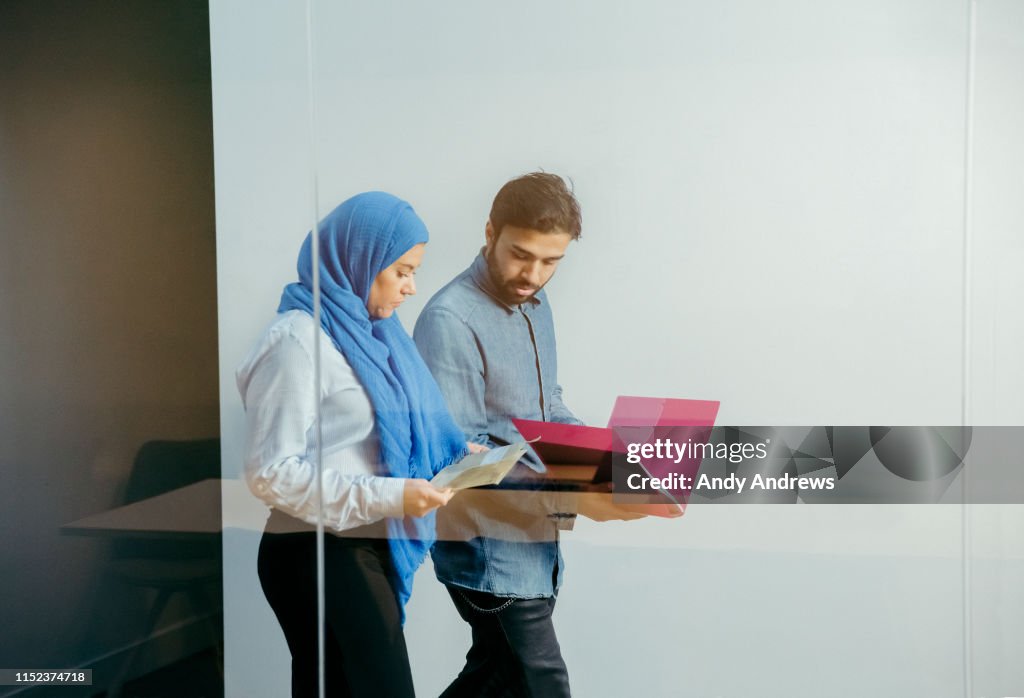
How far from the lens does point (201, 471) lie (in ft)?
7.32

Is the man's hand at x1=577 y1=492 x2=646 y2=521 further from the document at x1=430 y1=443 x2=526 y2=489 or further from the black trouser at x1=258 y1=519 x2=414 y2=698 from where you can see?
the black trouser at x1=258 y1=519 x2=414 y2=698

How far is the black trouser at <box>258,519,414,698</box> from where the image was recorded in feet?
6.91

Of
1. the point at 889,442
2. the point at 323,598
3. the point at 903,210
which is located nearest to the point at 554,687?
the point at 323,598

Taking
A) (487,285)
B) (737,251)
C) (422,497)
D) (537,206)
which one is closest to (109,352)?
(422,497)

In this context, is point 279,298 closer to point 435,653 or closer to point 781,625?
point 435,653

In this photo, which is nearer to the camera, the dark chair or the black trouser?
the black trouser

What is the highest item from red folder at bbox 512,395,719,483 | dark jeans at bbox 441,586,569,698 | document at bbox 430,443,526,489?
red folder at bbox 512,395,719,483

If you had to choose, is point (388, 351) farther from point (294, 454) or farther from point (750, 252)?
point (750, 252)

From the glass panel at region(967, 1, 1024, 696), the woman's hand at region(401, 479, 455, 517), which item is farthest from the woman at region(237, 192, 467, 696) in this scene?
the glass panel at region(967, 1, 1024, 696)

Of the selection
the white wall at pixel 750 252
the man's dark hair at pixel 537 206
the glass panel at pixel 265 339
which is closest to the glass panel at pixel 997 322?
the white wall at pixel 750 252

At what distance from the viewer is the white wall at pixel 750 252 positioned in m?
1.97

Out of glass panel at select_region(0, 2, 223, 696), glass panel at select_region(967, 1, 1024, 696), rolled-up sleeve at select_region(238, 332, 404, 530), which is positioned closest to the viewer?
glass panel at select_region(967, 1, 1024, 696)

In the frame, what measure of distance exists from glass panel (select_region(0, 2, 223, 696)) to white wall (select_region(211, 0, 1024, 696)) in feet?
1.81

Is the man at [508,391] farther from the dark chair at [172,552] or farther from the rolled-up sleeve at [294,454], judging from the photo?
the dark chair at [172,552]
